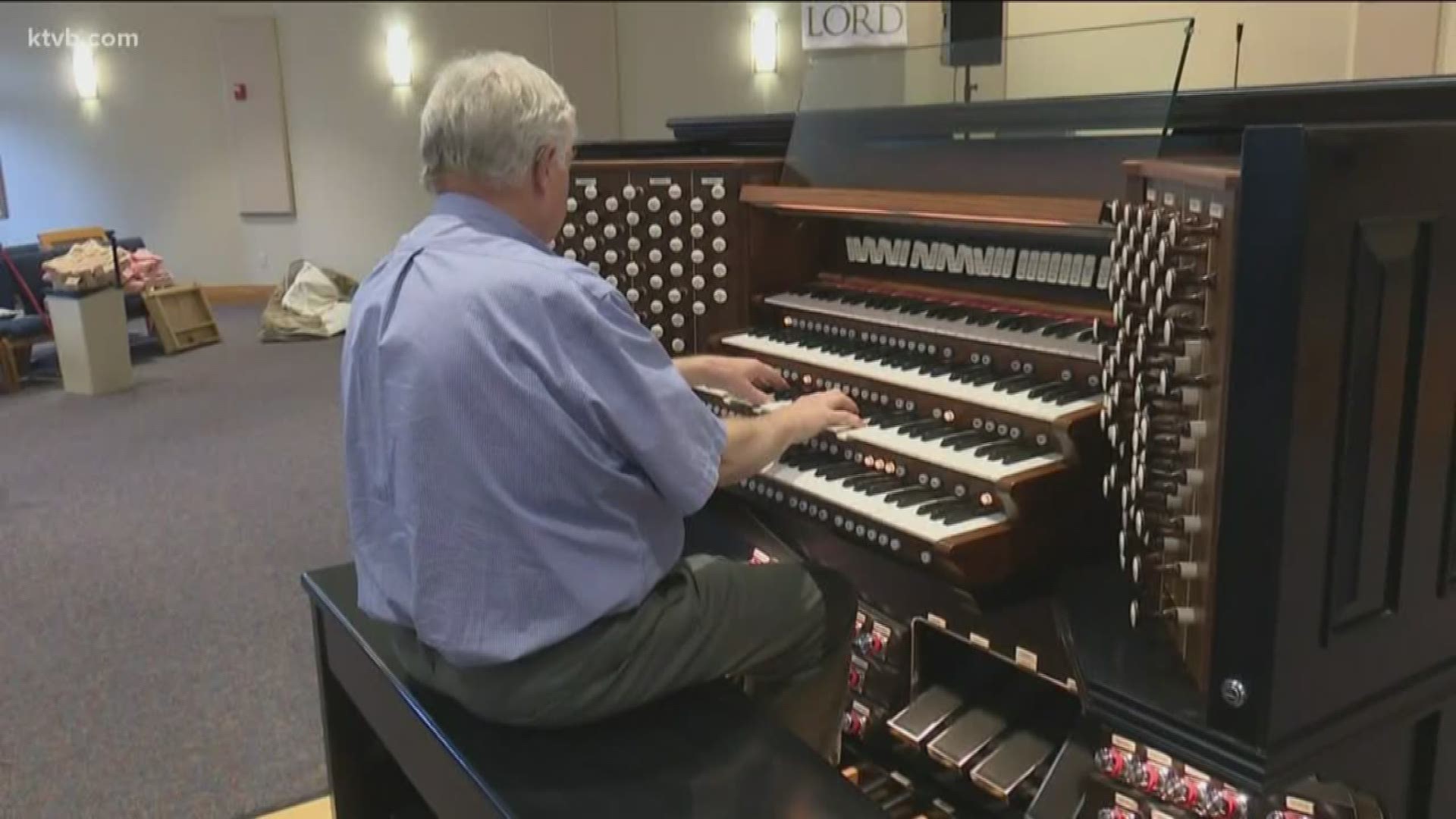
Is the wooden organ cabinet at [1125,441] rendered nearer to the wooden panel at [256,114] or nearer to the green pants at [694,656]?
the green pants at [694,656]

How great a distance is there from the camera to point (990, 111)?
2.39 m

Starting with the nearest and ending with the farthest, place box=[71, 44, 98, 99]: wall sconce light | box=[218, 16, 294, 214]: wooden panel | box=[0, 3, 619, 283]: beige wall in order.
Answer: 1. box=[71, 44, 98, 99]: wall sconce light
2. box=[0, 3, 619, 283]: beige wall
3. box=[218, 16, 294, 214]: wooden panel

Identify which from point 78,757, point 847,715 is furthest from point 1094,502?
point 78,757

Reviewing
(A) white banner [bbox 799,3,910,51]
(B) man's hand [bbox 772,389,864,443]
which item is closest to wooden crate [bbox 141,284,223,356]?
(A) white banner [bbox 799,3,910,51]

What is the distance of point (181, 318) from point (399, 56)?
3.47 meters

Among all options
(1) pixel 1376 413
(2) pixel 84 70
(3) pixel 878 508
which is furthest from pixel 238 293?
(1) pixel 1376 413

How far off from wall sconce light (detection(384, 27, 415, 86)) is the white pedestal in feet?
15.7

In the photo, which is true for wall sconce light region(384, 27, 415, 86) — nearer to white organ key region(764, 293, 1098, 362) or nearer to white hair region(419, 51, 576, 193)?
white organ key region(764, 293, 1098, 362)

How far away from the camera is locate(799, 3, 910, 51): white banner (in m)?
6.89

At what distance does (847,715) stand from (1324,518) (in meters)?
1.38

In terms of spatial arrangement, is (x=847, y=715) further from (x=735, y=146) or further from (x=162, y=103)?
(x=162, y=103)

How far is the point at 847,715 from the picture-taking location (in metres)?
2.55

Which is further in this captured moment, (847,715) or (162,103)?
(162,103)

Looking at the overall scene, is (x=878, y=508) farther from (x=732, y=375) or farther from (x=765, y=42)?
(x=765, y=42)
